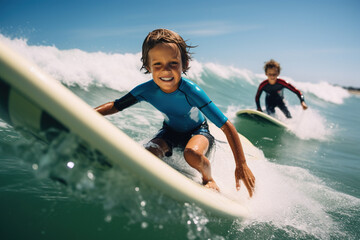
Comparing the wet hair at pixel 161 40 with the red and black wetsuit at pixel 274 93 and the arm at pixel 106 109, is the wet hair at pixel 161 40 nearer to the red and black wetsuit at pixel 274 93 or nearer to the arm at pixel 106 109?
the arm at pixel 106 109

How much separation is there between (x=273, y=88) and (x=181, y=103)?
15.7ft

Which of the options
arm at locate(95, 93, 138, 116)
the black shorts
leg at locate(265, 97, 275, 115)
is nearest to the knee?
the black shorts

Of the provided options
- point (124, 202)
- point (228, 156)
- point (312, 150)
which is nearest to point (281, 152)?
point (312, 150)

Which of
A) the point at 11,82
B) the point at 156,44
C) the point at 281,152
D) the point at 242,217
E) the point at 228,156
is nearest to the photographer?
the point at 11,82

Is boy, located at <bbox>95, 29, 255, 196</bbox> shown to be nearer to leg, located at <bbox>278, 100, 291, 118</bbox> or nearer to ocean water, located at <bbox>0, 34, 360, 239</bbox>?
ocean water, located at <bbox>0, 34, 360, 239</bbox>

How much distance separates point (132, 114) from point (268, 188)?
354cm

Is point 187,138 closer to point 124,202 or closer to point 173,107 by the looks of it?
point 173,107

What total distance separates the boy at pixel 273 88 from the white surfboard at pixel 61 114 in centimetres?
531

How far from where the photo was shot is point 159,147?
2020 millimetres

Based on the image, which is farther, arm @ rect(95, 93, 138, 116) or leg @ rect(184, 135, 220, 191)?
arm @ rect(95, 93, 138, 116)

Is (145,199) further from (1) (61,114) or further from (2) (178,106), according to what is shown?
(2) (178,106)

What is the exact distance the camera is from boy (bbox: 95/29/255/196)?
5.76 ft

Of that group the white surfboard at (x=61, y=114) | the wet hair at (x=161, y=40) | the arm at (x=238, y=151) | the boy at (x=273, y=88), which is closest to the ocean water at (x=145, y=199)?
the white surfboard at (x=61, y=114)

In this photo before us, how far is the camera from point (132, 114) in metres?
5.21
